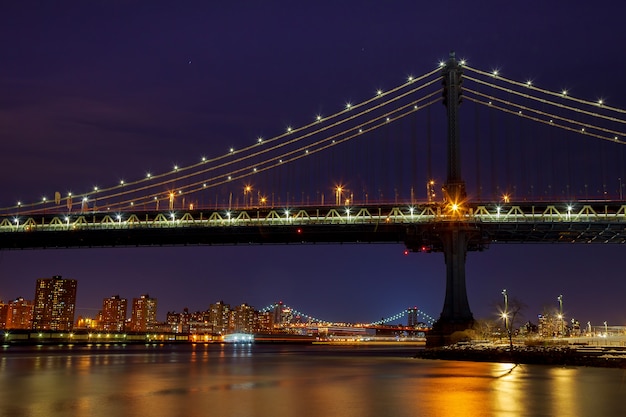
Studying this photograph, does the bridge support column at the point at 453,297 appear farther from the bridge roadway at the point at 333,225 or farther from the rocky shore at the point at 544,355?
the rocky shore at the point at 544,355

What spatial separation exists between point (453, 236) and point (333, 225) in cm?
1383

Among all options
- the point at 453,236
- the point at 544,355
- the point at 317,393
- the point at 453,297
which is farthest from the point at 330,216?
the point at 317,393

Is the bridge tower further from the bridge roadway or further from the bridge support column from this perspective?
the bridge roadway

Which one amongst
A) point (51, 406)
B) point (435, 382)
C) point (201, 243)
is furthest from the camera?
point (201, 243)

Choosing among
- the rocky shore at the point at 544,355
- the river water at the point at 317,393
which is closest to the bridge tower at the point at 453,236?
the rocky shore at the point at 544,355

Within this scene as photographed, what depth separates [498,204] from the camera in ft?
232

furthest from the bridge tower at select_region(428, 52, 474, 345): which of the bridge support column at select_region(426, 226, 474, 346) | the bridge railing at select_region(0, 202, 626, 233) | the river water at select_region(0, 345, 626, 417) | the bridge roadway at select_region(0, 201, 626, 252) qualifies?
the river water at select_region(0, 345, 626, 417)

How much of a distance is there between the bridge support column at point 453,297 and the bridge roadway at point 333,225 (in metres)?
1.21

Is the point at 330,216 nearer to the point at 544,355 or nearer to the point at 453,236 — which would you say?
the point at 453,236

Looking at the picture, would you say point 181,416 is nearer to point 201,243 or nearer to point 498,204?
point 498,204

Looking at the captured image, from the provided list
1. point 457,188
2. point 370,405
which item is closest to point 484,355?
point 457,188

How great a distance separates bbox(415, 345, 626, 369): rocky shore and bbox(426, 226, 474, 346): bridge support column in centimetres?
952

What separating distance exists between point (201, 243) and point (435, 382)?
2225 inches

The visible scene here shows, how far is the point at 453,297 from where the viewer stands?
2539 inches
